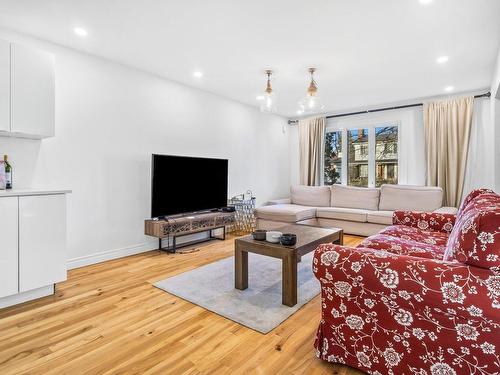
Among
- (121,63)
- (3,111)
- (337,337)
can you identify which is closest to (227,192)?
(121,63)

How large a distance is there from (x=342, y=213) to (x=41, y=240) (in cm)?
427

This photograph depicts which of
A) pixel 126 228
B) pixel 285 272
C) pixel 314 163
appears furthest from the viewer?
pixel 314 163

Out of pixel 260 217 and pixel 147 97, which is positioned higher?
pixel 147 97

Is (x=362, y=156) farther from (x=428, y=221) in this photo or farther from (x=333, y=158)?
(x=428, y=221)

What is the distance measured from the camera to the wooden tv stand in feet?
12.4

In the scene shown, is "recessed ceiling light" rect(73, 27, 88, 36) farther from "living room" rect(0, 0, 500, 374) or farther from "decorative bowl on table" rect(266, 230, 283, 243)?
"decorative bowl on table" rect(266, 230, 283, 243)

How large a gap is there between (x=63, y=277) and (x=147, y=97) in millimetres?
2450

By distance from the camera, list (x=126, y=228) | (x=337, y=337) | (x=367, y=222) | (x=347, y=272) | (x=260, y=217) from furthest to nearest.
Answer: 1. (x=260, y=217)
2. (x=367, y=222)
3. (x=126, y=228)
4. (x=337, y=337)
5. (x=347, y=272)

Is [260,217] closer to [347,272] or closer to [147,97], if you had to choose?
[147,97]

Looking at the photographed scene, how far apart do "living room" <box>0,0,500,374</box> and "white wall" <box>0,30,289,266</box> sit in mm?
21

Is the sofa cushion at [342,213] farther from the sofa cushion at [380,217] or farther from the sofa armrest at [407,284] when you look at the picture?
the sofa armrest at [407,284]

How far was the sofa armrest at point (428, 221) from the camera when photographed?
2.99m

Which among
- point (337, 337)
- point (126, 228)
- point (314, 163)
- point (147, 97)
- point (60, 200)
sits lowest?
point (337, 337)

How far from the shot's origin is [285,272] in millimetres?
2414
